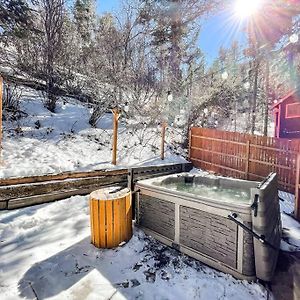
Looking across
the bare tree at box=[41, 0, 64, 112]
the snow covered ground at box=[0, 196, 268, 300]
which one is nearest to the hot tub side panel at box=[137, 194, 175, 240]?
the snow covered ground at box=[0, 196, 268, 300]

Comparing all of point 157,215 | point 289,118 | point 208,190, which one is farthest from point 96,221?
point 289,118

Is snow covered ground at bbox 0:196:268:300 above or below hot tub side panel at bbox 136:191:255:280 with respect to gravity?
below

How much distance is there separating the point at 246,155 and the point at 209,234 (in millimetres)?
4697

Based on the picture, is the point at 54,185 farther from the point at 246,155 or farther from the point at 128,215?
the point at 246,155

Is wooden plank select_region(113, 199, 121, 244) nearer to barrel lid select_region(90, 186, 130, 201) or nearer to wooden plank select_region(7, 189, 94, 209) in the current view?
barrel lid select_region(90, 186, 130, 201)

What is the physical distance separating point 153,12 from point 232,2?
15.0 feet

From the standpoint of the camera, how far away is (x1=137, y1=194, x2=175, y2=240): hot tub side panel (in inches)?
140

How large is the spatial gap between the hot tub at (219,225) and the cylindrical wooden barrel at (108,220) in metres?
0.55

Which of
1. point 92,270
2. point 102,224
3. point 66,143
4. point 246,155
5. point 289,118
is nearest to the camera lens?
point 92,270

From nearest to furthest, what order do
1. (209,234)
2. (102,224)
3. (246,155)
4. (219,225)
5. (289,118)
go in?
(219,225) → (209,234) → (102,224) → (246,155) → (289,118)

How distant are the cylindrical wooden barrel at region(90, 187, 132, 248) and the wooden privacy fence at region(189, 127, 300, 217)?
3.44m

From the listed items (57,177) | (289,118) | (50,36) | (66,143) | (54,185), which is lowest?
(54,185)

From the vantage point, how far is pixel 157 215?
375cm

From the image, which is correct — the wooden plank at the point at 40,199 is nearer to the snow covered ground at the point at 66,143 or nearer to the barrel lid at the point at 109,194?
the snow covered ground at the point at 66,143
